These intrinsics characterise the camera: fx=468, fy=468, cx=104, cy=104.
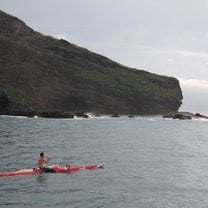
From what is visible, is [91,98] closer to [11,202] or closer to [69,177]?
[69,177]

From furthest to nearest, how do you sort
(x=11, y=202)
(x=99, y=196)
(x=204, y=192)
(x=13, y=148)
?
(x=13, y=148), (x=204, y=192), (x=99, y=196), (x=11, y=202)

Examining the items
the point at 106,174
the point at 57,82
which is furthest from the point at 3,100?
the point at 106,174

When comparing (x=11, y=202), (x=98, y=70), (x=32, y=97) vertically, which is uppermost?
(x=98, y=70)

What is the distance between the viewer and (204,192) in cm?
4003

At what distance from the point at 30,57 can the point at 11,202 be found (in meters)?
155

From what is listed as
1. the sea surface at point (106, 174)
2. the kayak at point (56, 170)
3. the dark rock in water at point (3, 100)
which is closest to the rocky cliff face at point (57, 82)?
the dark rock in water at point (3, 100)

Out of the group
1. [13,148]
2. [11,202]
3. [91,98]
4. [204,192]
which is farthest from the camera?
[91,98]

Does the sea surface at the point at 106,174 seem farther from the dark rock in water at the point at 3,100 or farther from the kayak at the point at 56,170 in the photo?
the dark rock in water at the point at 3,100

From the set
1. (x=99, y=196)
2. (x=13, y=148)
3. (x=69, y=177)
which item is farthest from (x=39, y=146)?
(x=99, y=196)

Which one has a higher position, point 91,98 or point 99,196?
point 91,98

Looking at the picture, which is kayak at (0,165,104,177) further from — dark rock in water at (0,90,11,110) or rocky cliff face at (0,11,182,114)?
rocky cliff face at (0,11,182,114)

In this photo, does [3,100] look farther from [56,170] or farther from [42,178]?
[42,178]

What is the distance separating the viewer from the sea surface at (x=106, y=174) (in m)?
35.7

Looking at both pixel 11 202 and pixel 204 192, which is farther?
pixel 204 192
